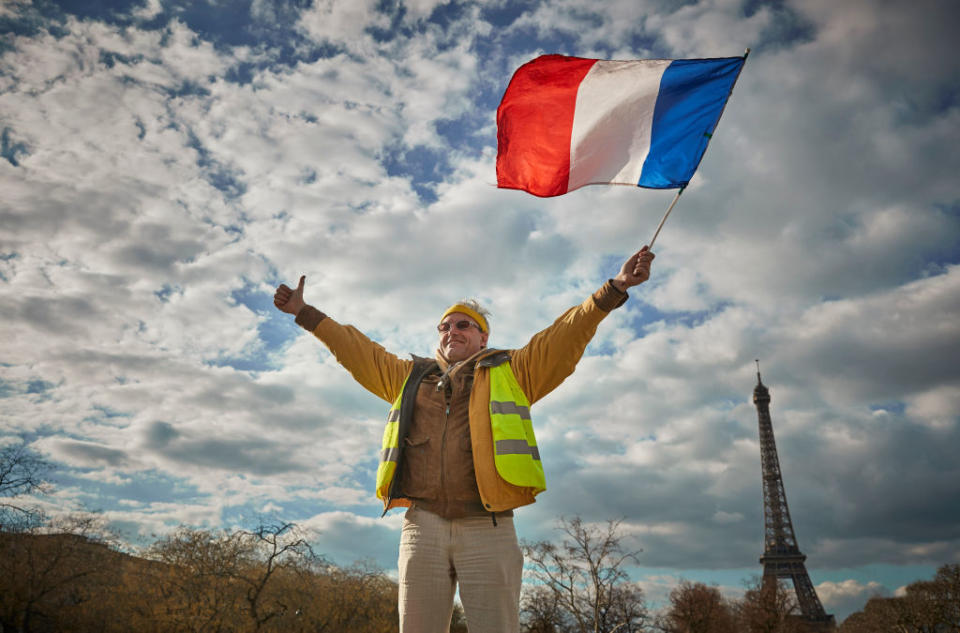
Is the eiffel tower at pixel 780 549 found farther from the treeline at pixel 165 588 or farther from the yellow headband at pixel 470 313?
the yellow headband at pixel 470 313

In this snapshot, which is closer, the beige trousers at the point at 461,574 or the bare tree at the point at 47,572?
the beige trousers at the point at 461,574

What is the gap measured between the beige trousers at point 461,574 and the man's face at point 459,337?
3.22ft

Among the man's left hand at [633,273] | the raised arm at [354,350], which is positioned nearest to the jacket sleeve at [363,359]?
the raised arm at [354,350]

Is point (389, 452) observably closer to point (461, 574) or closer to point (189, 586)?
point (461, 574)

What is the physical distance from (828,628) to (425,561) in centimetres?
5856

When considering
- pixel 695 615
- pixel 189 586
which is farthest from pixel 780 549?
pixel 189 586

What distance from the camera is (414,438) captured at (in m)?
3.51

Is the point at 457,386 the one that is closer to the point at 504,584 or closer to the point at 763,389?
the point at 504,584

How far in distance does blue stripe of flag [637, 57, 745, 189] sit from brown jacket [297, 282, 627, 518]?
4.27ft

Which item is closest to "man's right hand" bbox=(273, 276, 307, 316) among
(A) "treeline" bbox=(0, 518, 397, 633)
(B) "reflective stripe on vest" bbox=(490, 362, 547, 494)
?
(B) "reflective stripe on vest" bbox=(490, 362, 547, 494)

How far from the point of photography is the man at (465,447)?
3.12m

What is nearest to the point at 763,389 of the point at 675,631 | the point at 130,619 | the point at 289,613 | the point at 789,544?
the point at 789,544

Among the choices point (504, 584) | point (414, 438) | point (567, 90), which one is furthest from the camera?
point (567, 90)

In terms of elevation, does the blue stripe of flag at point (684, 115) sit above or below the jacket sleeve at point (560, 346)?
above
